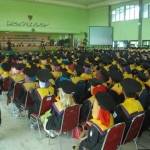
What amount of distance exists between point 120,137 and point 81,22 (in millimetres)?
24646

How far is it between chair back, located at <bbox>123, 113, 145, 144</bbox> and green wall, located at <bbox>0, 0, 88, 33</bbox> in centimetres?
1983

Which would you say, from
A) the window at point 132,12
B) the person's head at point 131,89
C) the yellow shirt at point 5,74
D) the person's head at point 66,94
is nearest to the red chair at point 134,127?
the person's head at point 131,89

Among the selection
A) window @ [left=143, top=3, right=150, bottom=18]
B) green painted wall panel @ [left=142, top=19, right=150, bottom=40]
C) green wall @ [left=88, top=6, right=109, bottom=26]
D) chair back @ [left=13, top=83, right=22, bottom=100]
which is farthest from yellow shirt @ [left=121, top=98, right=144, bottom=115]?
green wall @ [left=88, top=6, right=109, bottom=26]

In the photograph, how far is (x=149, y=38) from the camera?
21.9m

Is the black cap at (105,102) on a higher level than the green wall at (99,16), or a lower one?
lower

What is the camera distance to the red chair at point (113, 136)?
3.63 m

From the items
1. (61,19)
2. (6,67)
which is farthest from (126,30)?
(6,67)

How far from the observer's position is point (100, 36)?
78.6 feet

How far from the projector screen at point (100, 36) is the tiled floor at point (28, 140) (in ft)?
60.0

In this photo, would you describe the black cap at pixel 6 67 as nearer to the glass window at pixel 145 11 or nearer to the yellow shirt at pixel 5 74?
the yellow shirt at pixel 5 74

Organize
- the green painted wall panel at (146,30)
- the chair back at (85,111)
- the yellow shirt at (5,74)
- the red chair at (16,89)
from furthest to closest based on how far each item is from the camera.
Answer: the green painted wall panel at (146,30) → the yellow shirt at (5,74) → the red chair at (16,89) → the chair back at (85,111)

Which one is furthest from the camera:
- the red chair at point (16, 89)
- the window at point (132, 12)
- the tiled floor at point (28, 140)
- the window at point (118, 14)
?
the window at point (118, 14)

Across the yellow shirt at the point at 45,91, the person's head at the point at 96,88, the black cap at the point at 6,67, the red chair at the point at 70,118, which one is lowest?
the red chair at the point at 70,118

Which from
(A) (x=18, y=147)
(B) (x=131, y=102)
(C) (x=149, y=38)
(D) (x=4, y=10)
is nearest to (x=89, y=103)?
(B) (x=131, y=102)
